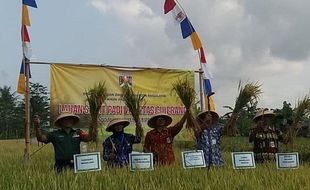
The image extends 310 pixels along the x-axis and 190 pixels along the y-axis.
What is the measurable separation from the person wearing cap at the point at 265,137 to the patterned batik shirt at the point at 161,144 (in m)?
1.15

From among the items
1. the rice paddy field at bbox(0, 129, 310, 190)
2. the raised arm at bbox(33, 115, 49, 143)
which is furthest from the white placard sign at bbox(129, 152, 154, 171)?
the raised arm at bbox(33, 115, 49, 143)

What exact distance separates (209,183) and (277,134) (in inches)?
102

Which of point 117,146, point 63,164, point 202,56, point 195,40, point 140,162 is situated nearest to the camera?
point 140,162

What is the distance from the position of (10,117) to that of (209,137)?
169 ft

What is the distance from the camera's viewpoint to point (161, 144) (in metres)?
7.66

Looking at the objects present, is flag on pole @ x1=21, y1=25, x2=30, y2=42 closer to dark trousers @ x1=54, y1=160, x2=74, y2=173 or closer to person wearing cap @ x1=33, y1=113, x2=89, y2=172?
person wearing cap @ x1=33, y1=113, x2=89, y2=172

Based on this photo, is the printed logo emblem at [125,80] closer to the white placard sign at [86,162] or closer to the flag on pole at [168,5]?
the flag on pole at [168,5]

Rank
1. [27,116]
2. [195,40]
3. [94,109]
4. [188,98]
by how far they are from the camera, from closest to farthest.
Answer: [188,98], [94,109], [27,116], [195,40]

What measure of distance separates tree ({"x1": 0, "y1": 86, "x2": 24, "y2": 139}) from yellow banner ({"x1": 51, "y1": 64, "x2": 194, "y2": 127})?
39.5m

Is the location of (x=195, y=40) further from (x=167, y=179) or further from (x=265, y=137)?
(x=167, y=179)

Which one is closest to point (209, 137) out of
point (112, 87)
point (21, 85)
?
point (112, 87)

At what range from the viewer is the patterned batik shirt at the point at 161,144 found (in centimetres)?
764

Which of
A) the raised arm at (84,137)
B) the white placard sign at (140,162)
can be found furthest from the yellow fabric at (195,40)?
the white placard sign at (140,162)

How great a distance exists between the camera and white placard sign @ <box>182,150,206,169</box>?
6828 millimetres
